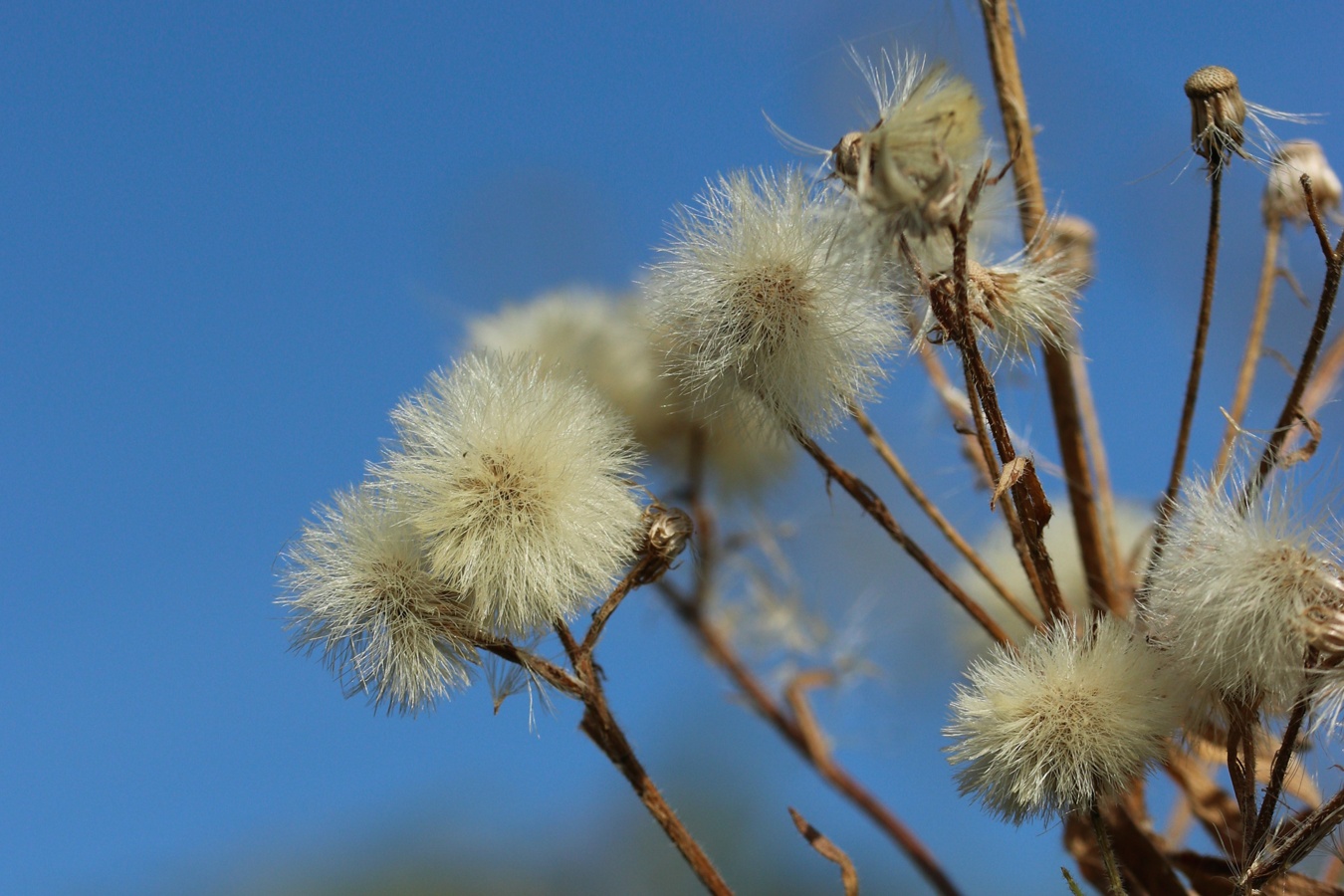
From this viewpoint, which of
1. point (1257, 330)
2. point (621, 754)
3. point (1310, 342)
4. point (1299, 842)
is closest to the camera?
point (1299, 842)

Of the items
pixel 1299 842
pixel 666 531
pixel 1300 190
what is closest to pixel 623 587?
pixel 666 531

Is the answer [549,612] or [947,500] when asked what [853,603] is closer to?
[947,500]

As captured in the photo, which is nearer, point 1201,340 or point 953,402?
point 1201,340

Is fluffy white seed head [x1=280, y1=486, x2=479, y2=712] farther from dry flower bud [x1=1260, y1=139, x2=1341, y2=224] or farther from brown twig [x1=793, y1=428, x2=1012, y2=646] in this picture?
dry flower bud [x1=1260, y1=139, x2=1341, y2=224]

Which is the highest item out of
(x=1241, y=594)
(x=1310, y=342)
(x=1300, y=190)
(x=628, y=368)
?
(x=628, y=368)

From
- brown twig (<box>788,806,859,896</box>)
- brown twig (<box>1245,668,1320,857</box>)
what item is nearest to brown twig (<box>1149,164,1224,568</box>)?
brown twig (<box>1245,668,1320,857</box>)

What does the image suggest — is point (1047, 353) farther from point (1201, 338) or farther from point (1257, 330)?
point (1257, 330)

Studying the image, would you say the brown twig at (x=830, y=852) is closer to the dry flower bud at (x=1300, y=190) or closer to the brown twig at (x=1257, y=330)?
the brown twig at (x=1257, y=330)
